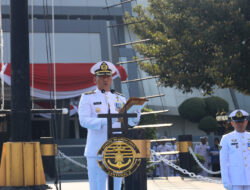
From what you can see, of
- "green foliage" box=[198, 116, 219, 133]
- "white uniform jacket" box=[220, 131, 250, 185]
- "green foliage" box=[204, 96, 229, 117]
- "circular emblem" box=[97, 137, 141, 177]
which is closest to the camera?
"circular emblem" box=[97, 137, 141, 177]

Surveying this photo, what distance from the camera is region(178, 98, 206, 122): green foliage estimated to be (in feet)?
123

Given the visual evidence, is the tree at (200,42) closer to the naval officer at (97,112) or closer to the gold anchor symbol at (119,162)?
the naval officer at (97,112)

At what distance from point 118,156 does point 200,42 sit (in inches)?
Answer: 446

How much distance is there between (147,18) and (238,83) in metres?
4.22

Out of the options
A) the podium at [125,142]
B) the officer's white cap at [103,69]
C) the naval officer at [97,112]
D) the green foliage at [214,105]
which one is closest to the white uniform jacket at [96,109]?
the naval officer at [97,112]

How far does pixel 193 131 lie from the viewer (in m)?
41.9

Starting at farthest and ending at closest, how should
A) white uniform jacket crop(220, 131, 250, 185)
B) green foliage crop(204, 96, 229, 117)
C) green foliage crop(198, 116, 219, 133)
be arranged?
green foliage crop(204, 96, 229, 117) < green foliage crop(198, 116, 219, 133) < white uniform jacket crop(220, 131, 250, 185)

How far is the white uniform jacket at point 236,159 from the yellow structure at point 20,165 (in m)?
3.79

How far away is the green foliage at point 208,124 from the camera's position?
36594 millimetres

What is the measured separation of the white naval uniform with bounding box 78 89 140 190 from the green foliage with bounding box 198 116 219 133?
3057 centimetres

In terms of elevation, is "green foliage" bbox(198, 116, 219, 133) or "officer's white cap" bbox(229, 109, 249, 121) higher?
"green foliage" bbox(198, 116, 219, 133)

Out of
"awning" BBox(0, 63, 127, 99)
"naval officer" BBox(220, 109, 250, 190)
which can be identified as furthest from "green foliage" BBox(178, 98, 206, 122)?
"naval officer" BBox(220, 109, 250, 190)

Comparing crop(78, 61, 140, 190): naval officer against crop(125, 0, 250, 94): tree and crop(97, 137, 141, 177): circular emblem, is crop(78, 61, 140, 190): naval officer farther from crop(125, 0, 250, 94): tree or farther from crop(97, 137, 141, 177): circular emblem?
crop(125, 0, 250, 94): tree

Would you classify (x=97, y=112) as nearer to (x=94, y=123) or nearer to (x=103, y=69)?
(x=94, y=123)
